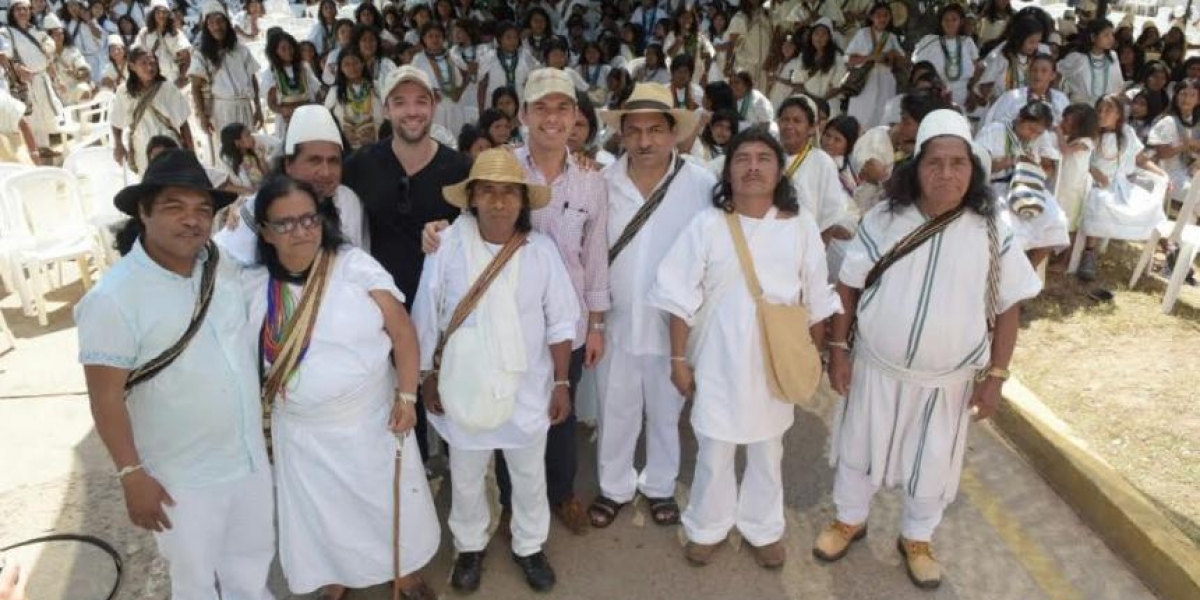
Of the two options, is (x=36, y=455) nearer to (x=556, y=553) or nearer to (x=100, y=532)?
(x=100, y=532)

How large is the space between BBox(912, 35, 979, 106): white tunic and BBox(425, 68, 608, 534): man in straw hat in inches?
279

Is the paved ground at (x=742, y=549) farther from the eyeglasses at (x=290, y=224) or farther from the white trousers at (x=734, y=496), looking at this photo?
the eyeglasses at (x=290, y=224)

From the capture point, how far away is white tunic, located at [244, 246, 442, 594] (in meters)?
2.72

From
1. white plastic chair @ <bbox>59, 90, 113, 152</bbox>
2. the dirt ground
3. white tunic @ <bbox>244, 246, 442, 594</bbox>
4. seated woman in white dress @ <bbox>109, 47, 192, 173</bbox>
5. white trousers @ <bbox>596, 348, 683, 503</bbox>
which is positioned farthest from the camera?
white plastic chair @ <bbox>59, 90, 113, 152</bbox>

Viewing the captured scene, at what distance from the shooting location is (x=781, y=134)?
4.53 meters

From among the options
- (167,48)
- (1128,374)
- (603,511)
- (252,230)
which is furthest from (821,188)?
(167,48)

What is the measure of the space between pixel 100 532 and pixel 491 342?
2206 mm

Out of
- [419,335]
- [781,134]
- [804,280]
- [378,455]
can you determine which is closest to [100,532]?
[378,455]

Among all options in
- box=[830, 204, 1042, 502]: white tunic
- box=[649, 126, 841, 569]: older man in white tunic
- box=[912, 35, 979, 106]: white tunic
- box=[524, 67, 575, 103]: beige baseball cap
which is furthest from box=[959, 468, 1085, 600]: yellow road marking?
box=[912, 35, 979, 106]: white tunic

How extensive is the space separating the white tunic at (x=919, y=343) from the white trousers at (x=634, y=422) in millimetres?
789

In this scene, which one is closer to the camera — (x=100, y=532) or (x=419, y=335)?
(x=419, y=335)

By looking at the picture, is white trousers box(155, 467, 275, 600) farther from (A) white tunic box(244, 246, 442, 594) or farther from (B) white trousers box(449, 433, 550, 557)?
(B) white trousers box(449, 433, 550, 557)

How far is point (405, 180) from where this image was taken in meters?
3.44

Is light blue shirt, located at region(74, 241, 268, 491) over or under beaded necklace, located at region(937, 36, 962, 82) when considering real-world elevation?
under
